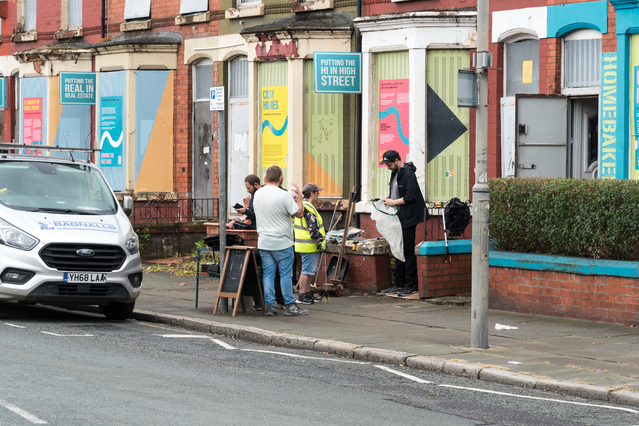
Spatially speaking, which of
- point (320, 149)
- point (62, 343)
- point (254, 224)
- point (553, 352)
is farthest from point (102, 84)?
point (553, 352)

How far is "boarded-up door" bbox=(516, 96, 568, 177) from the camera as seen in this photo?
14727 mm

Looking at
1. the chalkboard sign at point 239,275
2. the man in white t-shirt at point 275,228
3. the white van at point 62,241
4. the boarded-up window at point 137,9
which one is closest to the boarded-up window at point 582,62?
the man in white t-shirt at point 275,228

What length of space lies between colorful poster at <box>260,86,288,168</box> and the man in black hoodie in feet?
16.5

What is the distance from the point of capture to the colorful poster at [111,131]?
869 inches

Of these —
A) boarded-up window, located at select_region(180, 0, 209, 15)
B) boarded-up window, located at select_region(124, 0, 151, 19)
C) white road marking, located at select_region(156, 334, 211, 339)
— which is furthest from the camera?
boarded-up window, located at select_region(124, 0, 151, 19)

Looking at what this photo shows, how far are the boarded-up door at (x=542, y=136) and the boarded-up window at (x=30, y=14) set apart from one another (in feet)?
52.0

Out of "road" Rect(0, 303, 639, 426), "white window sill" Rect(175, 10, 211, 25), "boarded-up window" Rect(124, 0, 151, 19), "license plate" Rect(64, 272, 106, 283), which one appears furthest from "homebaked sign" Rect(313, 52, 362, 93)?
"road" Rect(0, 303, 639, 426)

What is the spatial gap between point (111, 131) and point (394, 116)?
8.69 metres

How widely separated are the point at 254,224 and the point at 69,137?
12.3 metres

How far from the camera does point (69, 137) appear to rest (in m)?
23.9

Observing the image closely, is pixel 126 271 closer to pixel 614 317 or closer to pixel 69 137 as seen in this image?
pixel 614 317

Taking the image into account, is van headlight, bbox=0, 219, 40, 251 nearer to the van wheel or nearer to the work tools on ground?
the van wheel

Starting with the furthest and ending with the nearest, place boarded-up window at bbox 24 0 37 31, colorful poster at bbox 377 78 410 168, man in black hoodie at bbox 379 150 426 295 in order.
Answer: boarded-up window at bbox 24 0 37 31, colorful poster at bbox 377 78 410 168, man in black hoodie at bbox 379 150 426 295

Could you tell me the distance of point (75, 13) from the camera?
24141 mm
